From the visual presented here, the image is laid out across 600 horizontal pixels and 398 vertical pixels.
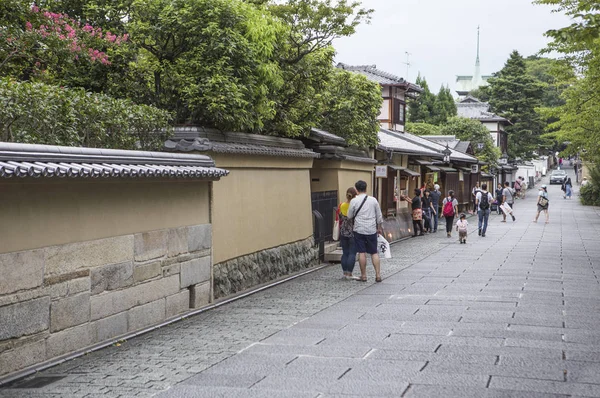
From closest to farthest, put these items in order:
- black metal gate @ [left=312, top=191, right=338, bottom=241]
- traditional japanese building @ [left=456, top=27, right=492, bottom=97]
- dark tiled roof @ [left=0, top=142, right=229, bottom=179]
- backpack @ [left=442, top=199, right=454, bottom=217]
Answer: dark tiled roof @ [left=0, top=142, right=229, bottom=179]
black metal gate @ [left=312, top=191, right=338, bottom=241]
backpack @ [left=442, top=199, right=454, bottom=217]
traditional japanese building @ [left=456, top=27, right=492, bottom=97]

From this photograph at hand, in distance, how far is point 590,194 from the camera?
57.2 meters

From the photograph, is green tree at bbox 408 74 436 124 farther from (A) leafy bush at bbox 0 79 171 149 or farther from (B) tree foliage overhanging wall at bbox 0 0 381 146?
(A) leafy bush at bbox 0 79 171 149

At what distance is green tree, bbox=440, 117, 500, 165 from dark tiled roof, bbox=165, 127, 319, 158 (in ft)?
147

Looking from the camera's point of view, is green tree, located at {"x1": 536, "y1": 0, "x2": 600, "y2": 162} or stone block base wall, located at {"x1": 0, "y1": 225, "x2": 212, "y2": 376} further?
green tree, located at {"x1": 536, "y1": 0, "x2": 600, "y2": 162}

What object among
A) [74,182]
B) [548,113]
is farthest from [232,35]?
[548,113]

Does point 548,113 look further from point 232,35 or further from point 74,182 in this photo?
point 74,182

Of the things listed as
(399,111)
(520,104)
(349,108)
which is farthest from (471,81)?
(349,108)

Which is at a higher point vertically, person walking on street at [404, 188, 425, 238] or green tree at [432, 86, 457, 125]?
green tree at [432, 86, 457, 125]

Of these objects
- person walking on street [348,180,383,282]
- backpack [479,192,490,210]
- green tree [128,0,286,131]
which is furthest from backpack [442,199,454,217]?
green tree [128,0,286,131]

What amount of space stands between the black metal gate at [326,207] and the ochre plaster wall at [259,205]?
81 centimetres

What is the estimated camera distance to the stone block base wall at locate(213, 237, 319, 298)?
41.7ft

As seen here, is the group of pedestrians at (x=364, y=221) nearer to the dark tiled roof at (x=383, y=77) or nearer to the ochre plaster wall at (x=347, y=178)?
the ochre plaster wall at (x=347, y=178)

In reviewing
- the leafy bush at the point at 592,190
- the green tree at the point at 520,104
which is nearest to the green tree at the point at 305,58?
the leafy bush at the point at 592,190

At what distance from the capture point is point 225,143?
13062 mm
